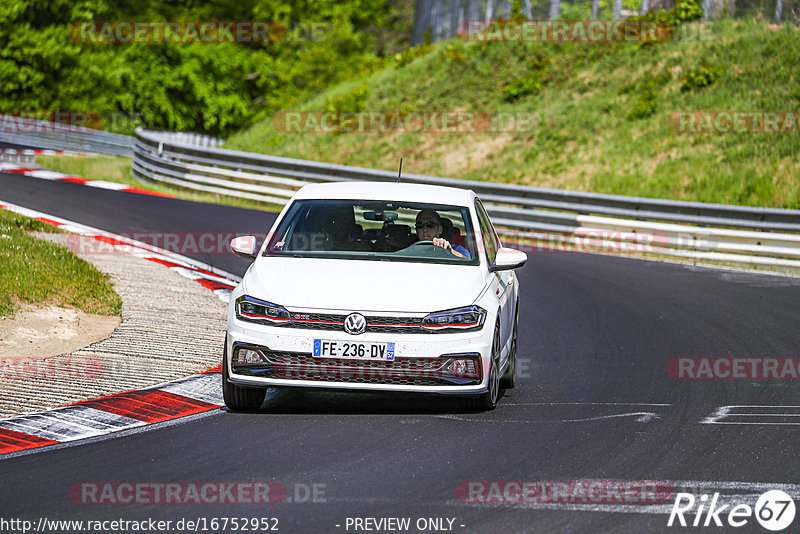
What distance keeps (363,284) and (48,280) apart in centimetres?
528

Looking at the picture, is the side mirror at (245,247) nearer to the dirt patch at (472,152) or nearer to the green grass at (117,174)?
the green grass at (117,174)

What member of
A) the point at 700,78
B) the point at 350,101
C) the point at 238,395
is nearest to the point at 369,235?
the point at 238,395

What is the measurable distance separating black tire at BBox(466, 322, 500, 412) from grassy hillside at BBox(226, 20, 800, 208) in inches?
807

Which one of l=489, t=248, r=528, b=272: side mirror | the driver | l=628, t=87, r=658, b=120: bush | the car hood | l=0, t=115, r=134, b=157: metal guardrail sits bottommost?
l=0, t=115, r=134, b=157: metal guardrail

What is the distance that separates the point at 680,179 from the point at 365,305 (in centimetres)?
2323

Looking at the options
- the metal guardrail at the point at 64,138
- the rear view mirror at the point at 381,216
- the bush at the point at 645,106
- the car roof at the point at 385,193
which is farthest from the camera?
the metal guardrail at the point at 64,138

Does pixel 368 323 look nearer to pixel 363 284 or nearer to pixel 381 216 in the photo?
pixel 363 284

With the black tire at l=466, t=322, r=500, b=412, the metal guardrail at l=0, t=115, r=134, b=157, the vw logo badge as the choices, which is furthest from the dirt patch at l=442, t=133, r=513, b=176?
the vw logo badge

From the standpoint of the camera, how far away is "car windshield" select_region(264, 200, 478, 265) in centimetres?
872

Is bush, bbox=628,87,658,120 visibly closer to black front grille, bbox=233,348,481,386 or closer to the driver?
the driver

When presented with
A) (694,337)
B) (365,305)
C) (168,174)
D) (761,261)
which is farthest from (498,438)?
(168,174)

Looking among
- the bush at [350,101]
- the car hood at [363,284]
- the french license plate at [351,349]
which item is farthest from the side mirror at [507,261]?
the bush at [350,101]

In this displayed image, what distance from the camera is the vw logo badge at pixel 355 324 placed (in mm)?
7684

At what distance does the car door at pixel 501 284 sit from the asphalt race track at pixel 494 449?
1.72 ft
